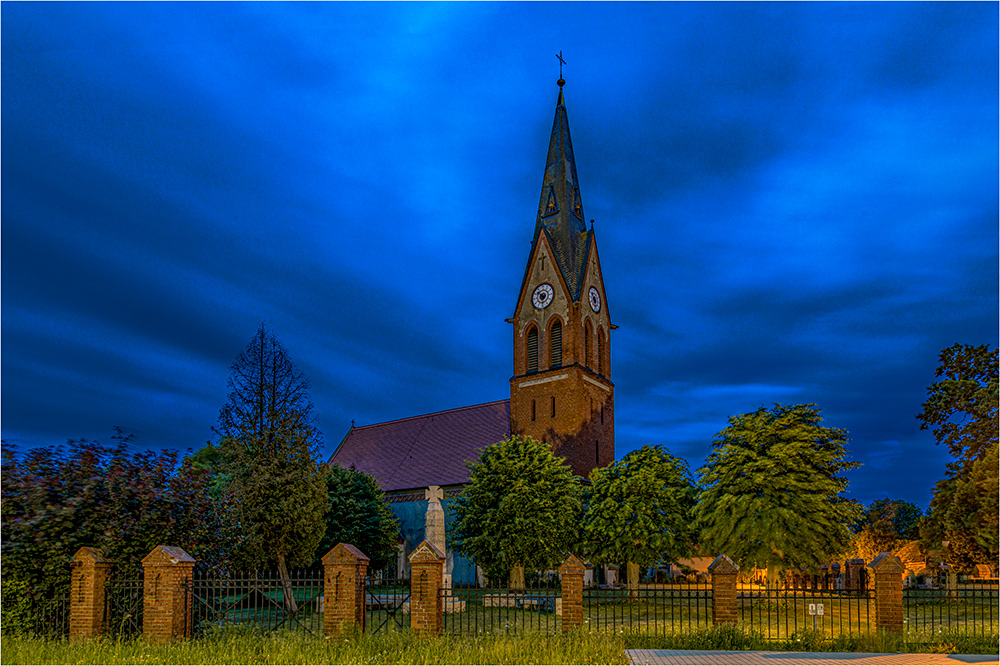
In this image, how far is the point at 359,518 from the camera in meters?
37.4

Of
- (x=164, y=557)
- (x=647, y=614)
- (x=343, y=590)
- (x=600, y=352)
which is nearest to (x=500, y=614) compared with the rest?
(x=343, y=590)

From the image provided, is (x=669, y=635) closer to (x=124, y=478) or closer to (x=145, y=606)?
(x=145, y=606)

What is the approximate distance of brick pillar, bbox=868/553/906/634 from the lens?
640 inches

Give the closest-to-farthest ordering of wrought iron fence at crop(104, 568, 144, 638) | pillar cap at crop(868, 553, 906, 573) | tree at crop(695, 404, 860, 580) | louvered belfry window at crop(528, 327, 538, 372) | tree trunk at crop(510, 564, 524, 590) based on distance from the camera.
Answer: wrought iron fence at crop(104, 568, 144, 638) < pillar cap at crop(868, 553, 906, 573) < tree at crop(695, 404, 860, 580) < tree trunk at crop(510, 564, 524, 590) < louvered belfry window at crop(528, 327, 538, 372)

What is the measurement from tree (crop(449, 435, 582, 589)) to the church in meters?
7.76

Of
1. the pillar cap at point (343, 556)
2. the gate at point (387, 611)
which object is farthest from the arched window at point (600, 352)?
the pillar cap at point (343, 556)

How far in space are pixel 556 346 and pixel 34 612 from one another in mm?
33579

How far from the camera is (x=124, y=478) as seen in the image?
15094 millimetres

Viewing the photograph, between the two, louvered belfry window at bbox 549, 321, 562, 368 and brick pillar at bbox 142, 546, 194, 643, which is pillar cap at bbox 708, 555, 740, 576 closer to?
brick pillar at bbox 142, 546, 194, 643

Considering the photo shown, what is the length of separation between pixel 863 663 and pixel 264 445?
19308mm

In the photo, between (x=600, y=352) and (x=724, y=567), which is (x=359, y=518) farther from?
(x=724, y=567)

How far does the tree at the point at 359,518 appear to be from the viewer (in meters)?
36.3

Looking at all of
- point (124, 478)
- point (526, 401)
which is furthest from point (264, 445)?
point (526, 401)

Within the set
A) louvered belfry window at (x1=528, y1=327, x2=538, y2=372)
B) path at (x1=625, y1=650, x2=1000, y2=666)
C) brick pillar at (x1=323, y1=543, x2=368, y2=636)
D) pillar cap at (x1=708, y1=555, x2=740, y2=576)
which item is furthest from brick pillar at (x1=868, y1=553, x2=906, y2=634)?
louvered belfry window at (x1=528, y1=327, x2=538, y2=372)
